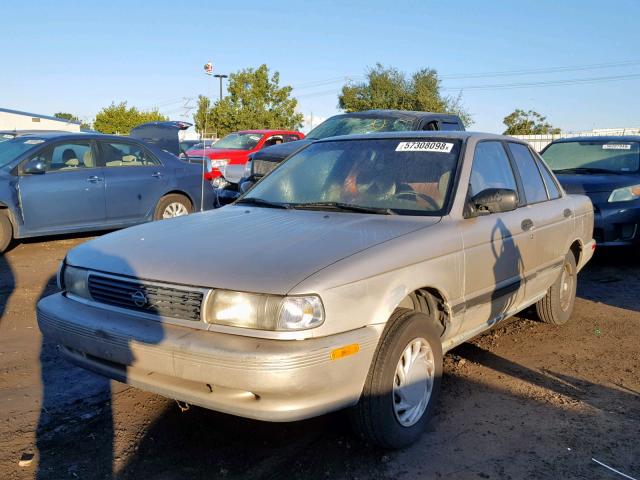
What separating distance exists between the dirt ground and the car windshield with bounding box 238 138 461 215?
4.16 ft

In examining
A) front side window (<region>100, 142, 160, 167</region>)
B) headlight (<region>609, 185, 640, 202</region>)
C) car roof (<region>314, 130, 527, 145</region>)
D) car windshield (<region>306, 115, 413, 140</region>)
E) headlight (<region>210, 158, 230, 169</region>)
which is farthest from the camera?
headlight (<region>210, 158, 230, 169</region>)

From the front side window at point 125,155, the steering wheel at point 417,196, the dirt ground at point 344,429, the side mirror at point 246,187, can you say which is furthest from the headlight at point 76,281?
the front side window at point 125,155

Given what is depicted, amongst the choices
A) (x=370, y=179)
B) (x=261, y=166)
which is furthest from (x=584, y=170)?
(x=370, y=179)

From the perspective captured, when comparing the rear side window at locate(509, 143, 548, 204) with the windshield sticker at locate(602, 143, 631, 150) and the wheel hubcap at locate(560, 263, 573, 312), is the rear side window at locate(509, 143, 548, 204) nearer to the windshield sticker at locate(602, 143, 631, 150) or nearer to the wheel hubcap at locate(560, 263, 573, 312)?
the wheel hubcap at locate(560, 263, 573, 312)

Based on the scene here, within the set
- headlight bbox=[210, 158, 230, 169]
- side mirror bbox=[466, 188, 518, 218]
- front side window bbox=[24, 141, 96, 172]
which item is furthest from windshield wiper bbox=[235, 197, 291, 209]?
headlight bbox=[210, 158, 230, 169]

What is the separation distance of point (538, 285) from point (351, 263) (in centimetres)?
242

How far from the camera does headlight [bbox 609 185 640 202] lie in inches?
306

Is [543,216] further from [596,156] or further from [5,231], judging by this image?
[5,231]

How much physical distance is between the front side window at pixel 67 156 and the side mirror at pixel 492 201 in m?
6.25

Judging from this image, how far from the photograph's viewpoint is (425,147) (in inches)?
163

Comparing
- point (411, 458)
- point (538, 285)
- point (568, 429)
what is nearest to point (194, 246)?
point (411, 458)

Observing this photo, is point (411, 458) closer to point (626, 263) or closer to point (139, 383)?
point (139, 383)

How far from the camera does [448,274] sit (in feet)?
11.4

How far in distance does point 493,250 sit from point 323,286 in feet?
5.42
